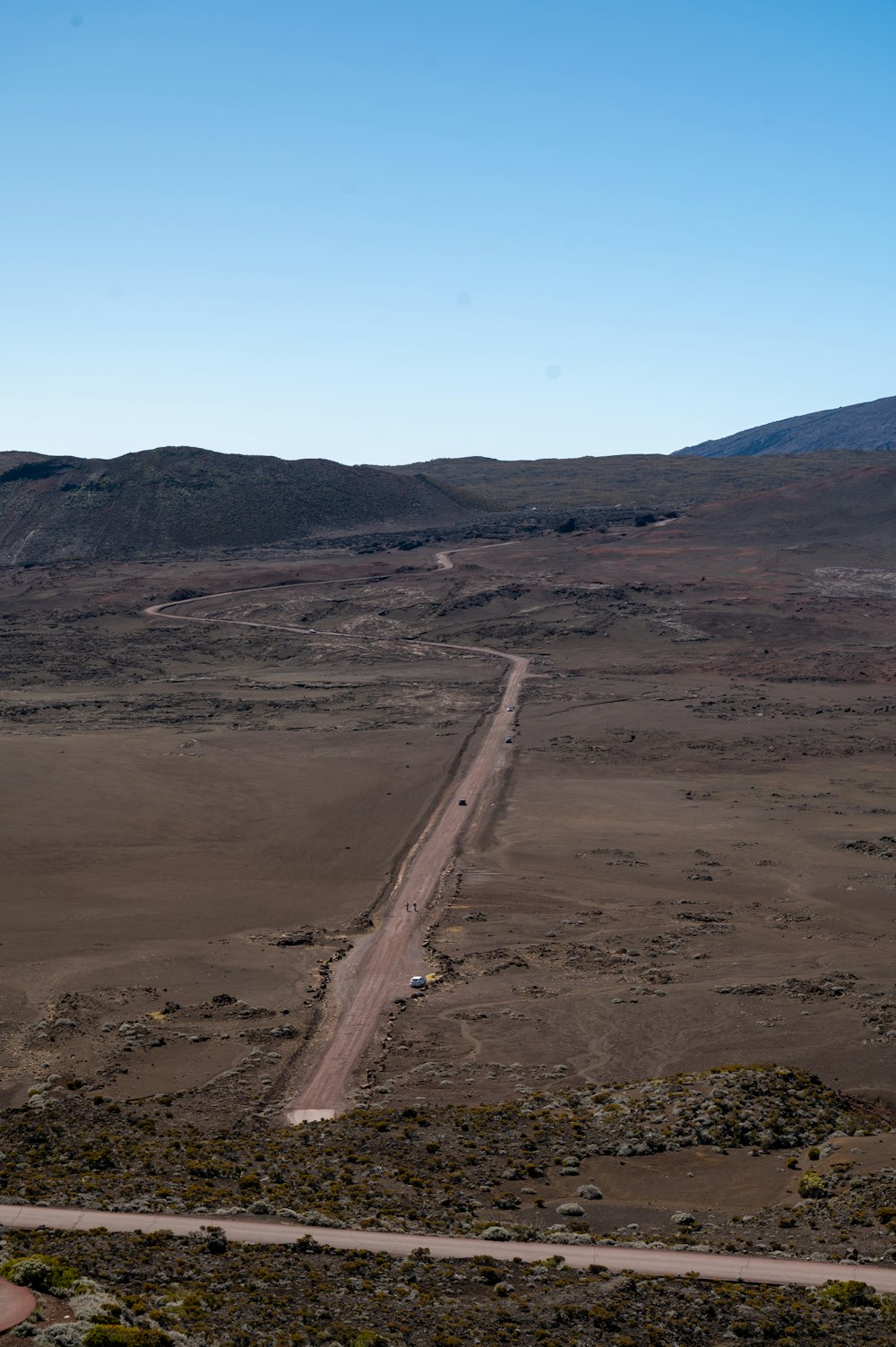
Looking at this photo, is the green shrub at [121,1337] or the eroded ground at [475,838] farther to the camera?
the eroded ground at [475,838]

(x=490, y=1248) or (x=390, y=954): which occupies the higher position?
(x=390, y=954)

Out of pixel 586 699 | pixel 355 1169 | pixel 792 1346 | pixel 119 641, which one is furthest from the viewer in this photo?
pixel 119 641

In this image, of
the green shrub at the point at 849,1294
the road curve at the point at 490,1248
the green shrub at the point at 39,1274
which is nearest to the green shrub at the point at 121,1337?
the green shrub at the point at 39,1274

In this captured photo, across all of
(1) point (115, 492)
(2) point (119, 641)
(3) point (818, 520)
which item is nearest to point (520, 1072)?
(2) point (119, 641)

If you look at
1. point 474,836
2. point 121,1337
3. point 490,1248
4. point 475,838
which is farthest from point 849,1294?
point 474,836

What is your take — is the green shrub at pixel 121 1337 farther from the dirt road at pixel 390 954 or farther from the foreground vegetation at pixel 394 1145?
the dirt road at pixel 390 954

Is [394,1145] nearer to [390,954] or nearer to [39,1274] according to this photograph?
[39,1274]

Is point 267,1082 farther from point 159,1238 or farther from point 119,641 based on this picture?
point 119,641
